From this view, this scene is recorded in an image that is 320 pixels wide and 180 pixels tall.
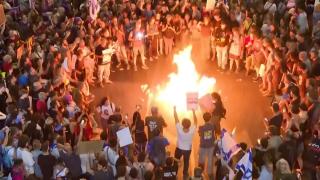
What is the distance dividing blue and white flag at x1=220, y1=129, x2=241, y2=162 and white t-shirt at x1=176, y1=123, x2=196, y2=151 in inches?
33.4

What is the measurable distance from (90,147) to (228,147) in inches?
109

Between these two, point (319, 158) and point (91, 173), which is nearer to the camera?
point (91, 173)

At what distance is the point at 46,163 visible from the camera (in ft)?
38.2

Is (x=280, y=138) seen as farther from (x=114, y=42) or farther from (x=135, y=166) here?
(x=114, y=42)

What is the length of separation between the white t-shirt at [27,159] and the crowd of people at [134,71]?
2 cm

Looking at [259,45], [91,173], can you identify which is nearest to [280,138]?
[91,173]

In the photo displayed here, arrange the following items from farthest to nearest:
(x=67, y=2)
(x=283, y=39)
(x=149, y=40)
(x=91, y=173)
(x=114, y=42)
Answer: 1. (x=67, y=2)
2. (x=149, y=40)
3. (x=114, y=42)
4. (x=283, y=39)
5. (x=91, y=173)

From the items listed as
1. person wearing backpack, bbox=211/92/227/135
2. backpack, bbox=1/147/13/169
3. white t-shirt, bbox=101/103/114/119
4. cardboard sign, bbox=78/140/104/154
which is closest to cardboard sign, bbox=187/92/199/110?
person wearing backpack, bbox=211/92/227/135

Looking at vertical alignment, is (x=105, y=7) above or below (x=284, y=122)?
above

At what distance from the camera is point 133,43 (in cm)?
2025

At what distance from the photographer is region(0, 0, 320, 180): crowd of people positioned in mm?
11953

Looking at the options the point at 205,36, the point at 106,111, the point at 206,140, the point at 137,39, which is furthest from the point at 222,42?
the point at 206,140

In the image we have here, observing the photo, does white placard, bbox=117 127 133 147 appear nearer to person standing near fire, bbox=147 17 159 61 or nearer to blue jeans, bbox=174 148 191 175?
blue jeans, bbox=174 148 191 175

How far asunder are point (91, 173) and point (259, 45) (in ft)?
28.8
